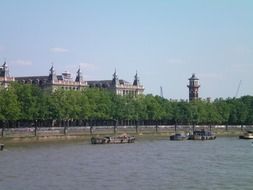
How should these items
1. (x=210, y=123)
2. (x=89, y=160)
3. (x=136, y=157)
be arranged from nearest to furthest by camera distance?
(x=89, y=160)
(x=136, y=157)
(x=210, y=123)

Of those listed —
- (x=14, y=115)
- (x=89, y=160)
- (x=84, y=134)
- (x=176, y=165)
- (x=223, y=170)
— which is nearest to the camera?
(x=223, y=170)

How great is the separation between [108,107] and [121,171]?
7969cm

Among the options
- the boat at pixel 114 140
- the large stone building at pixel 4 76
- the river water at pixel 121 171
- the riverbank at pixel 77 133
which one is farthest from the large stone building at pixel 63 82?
the river water at pixel 121 171

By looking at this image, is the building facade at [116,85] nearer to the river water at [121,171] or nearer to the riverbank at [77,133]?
the riverbank at [77,133]

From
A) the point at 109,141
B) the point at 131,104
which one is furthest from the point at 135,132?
the point at 109,141

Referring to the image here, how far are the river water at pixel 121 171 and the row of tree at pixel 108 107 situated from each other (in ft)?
110

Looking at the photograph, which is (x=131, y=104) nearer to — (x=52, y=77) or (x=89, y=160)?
(x=52, y=77)

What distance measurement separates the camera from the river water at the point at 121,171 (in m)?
45.7

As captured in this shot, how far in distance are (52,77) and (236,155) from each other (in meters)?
96.7

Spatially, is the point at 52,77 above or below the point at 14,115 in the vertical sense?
above

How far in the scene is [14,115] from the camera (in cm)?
10381

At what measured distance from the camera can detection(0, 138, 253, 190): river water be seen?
4566 centimetres

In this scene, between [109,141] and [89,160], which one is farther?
[109,141]

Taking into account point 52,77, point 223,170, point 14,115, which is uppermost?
point 52,77
